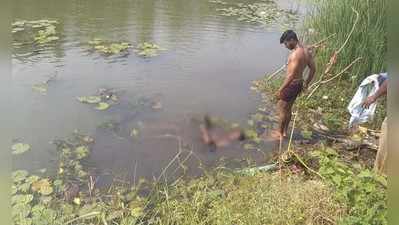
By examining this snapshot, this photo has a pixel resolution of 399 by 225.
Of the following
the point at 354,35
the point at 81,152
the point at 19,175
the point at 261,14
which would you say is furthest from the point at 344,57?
the point at 19,175

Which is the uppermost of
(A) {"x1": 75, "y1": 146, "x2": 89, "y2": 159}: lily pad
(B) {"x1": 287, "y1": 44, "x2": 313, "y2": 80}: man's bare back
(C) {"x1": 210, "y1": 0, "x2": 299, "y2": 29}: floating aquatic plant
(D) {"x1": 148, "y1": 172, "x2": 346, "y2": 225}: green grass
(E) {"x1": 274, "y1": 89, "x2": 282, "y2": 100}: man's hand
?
(C) {"x1": 210, "y1": 0, "x2": 299, "y2": 29}: floating aquatic plant

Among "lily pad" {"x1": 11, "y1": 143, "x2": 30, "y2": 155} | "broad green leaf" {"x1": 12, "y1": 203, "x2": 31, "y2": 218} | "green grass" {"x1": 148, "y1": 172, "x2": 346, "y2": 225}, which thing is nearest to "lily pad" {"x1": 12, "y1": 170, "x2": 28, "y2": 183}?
"lily pad" {"x1": 11, "y1": 143, "x2": 30, "y2": 155}

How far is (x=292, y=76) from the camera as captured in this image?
10.0 feet

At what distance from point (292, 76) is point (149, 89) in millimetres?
1013

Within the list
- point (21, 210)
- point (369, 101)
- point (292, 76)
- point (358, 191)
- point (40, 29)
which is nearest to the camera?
point (21, 210)

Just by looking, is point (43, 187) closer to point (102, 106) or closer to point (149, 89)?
point (102, 106)

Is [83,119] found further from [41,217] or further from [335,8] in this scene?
[335,8]

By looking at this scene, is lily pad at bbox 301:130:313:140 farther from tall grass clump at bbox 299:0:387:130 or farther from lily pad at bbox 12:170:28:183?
lily pad at bbox 12:170:28:183

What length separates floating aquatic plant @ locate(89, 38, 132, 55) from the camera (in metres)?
3.61

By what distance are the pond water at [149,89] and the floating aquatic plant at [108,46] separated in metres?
0.07

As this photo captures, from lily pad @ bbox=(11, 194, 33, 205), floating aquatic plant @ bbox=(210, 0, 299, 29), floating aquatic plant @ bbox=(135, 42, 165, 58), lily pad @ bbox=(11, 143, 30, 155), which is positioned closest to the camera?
lily pad @ bbox=(11, 194, 33, 205)

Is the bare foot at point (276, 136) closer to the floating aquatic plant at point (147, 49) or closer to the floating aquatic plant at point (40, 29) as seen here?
the floating aquatic plant at point (147, 49)

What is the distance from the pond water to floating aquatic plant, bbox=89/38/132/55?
74 millimetres

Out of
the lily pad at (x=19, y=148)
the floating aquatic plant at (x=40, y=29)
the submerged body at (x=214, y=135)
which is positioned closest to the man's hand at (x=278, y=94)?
the submerged body at (x=214, y=135)
